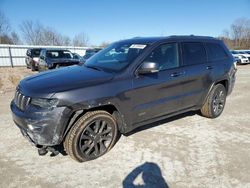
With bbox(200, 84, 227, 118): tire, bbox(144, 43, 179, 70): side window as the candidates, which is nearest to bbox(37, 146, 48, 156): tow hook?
bbox(144, 43, 179, 70): side window

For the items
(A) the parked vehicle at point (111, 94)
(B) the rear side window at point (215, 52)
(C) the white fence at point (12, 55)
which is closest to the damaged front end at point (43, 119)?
(A) the parked vehicle at point (111, 94)

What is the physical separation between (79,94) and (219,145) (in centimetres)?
263

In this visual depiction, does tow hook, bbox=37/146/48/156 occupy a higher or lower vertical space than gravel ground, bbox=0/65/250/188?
higher

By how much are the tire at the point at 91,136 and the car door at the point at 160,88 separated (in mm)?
476

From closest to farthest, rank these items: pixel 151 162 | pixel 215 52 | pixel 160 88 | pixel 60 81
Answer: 1. pixel 60 81
2. pixel 151 162
3. pixel 160 88
4. pixel 215 52

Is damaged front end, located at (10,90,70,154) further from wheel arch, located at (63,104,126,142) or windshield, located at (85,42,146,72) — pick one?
windshield, located at (85,42,146,72)

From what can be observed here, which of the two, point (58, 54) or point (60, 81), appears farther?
point (58, 54)

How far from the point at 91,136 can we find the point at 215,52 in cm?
362

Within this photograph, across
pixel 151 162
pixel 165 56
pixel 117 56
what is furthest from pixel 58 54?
pixel 151 162

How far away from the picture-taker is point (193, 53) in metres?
4.87

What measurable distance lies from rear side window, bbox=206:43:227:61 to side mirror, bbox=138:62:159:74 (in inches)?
82.0

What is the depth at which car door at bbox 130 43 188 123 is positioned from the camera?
3850 millimetres

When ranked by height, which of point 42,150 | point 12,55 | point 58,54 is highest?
point 58,54

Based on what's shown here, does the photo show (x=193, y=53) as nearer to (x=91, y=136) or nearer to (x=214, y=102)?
(x=214, y=102)
